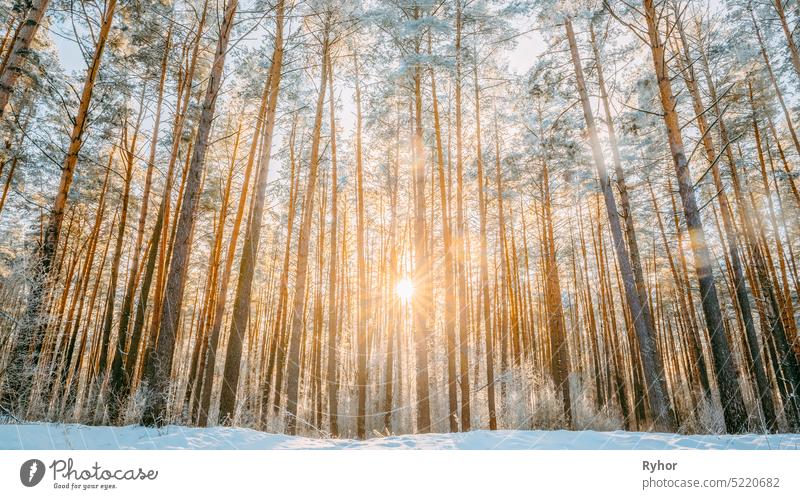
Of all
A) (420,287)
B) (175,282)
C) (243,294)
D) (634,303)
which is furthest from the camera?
(420,287)

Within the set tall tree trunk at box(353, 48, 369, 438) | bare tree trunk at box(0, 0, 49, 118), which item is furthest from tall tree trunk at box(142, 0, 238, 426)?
tall tree trunk at box(353, 48, 369, 438)

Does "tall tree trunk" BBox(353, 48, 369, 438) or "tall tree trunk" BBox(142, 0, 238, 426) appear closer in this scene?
"tall tree trunk" BBox(142, 0, 238, 426)

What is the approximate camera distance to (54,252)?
5211 mm
